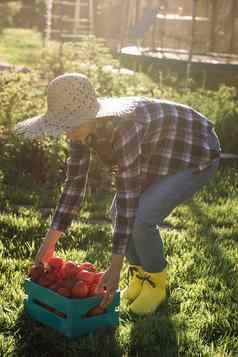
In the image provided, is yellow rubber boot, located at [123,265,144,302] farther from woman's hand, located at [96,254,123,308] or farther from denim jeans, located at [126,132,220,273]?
woman's hand, located at [96,254,123,308]

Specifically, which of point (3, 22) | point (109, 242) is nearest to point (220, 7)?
point (3, 22)

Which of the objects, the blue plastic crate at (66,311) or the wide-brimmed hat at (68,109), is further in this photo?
the blue plastic crate at (66,311)

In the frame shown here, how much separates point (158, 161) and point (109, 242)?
4.13ft

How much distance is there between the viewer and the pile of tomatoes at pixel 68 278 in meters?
3.48

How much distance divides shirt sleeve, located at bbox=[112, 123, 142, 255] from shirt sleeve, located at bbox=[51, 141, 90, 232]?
1.64 feet

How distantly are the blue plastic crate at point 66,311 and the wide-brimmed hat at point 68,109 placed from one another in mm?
809

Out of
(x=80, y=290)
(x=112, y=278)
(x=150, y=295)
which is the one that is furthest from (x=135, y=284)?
(x=112, y=278)

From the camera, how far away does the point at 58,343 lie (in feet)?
11.1

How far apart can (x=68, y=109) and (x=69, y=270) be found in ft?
2.71

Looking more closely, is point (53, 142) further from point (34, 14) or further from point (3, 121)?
point (34, 14)

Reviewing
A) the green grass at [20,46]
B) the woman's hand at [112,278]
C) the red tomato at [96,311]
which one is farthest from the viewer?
the green grass at [20,46]

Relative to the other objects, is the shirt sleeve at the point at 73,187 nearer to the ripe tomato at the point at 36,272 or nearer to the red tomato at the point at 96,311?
the ripe tomato at the point at 36,272

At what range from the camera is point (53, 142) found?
6.45m

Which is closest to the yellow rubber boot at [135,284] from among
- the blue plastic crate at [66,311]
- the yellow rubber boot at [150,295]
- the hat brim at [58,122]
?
the yellow rubber boot at [150,295]
